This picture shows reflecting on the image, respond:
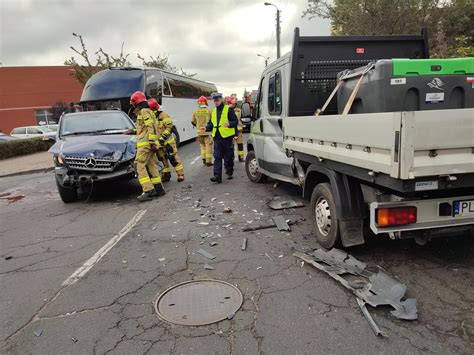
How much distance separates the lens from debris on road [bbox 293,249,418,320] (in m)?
3.04

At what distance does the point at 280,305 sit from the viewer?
10.6 ft

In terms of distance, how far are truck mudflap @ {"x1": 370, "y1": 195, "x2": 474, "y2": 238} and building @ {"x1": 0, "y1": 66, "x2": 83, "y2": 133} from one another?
4227 cm

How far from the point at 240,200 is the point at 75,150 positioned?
3240 millimetres

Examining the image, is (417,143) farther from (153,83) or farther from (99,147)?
(153,83)

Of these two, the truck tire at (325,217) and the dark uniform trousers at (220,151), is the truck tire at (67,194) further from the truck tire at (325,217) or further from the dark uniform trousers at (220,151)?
the truck tire at (325,217)

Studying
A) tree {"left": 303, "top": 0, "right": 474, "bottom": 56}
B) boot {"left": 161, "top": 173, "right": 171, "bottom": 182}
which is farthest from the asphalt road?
tree {"left": 303, "top": 0, "right": 474, "bottom": 56}

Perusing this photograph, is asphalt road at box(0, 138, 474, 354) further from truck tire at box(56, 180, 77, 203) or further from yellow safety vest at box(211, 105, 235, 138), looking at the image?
yellow safety vest at box(211, 105, 235, 138)

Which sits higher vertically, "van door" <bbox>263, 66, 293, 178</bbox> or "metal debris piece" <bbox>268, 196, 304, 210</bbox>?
"van door" <bbox>263, 66, 293, 178</bbox>

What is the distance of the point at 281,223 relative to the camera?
208 inches

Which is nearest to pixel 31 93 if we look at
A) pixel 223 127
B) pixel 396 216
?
pixel 223 127

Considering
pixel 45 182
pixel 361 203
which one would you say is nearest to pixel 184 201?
pixel 361 203

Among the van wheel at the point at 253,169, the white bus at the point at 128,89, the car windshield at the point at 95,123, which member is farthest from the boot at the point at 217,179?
the white bus at the point at 128,89

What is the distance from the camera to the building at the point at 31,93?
1566 inches

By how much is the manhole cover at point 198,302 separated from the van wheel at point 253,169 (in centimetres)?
447
